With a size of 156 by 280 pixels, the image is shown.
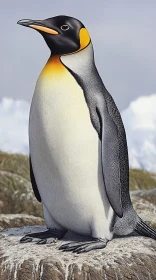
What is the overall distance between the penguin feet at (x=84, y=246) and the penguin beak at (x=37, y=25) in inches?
69.9

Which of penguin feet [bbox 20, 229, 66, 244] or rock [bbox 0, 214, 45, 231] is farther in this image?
rock [bbox 0, 214, 45, 231]

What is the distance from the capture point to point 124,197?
17.1 feet

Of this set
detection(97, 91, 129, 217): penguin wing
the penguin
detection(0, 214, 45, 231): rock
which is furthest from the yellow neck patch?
detection(0, 214, 45, 231): rock

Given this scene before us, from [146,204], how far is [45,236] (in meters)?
5.17

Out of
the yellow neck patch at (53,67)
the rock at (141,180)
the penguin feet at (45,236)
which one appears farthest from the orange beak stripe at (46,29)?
the rock at (141,180)

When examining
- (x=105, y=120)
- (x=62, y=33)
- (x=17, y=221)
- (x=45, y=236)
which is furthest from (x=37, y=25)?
(x=17, y=221)

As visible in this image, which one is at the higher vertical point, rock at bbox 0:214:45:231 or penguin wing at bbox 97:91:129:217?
penguin wing at bbox 97:91:129:217

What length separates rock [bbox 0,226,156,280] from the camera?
4723mm

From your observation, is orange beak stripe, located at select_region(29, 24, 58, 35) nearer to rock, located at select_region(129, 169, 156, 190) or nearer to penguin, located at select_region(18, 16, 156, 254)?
penguin, located at select_region(18, 16, 156, 254)

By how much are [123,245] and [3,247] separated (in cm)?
105

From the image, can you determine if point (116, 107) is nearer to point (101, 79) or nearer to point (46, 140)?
point (101, 79)

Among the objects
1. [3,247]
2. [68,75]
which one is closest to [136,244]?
[3,247]

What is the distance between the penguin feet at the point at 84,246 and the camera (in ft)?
16.0

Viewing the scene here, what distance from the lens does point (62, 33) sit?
4902 mm
